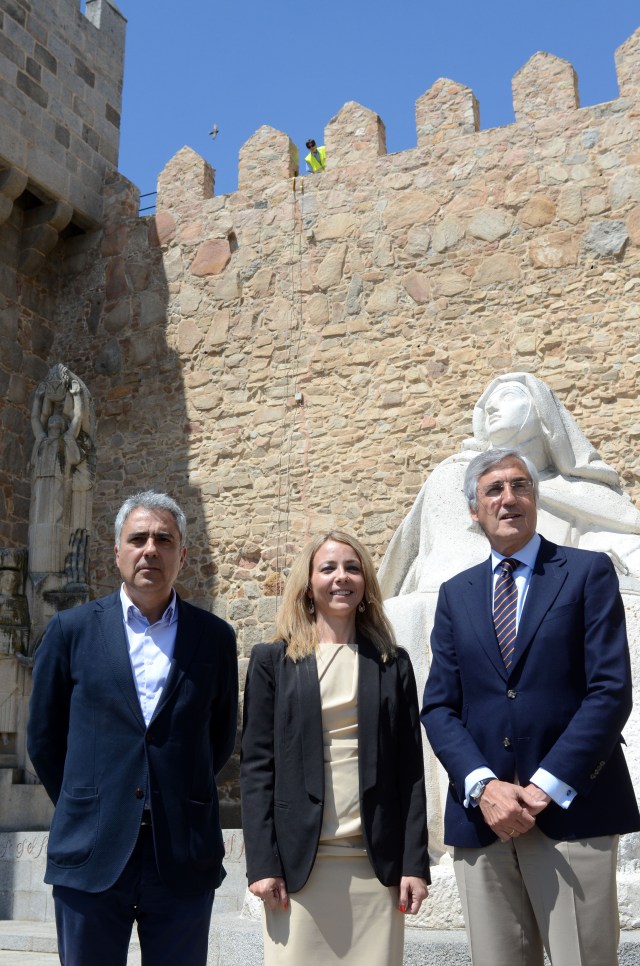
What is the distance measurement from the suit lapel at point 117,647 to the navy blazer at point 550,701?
60 cm

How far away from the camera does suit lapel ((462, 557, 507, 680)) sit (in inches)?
79.9

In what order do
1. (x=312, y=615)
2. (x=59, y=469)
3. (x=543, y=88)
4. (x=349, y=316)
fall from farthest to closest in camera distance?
(x=349, y=316), (x=543, y=88), (x=59, y=469), (x=312, y=615)

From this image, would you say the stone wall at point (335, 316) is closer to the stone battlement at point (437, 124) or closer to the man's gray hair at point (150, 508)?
the stone battlement at point (437, 124)

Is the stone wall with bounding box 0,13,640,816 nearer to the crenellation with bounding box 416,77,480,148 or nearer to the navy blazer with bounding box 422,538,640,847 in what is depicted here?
the crenellation with bounding box 416,77,480,148

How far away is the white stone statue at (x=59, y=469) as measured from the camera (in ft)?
24.3

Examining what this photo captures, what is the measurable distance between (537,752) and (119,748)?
812mm

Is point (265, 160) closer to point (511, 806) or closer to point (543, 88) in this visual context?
point (543, 88)

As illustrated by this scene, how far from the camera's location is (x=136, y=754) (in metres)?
2.04

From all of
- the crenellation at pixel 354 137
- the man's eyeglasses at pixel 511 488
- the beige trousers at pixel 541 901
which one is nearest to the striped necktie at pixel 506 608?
the man's eyeglasses at pixel 511 488

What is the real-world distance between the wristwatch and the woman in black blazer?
178mm

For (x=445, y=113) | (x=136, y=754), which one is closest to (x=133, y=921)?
(x=136, y=754)

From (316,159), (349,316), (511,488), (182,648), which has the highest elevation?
(316,159)

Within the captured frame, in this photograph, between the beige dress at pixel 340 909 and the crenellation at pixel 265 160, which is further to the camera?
the crenellation at pixel 265 160

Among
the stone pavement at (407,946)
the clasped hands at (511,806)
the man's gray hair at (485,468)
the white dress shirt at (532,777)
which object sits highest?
the man's gray hair at (485,468)
